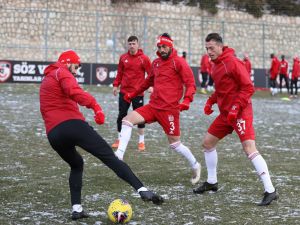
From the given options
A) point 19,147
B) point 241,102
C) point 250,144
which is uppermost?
point 241,102

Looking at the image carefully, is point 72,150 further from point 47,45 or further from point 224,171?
point 47,45

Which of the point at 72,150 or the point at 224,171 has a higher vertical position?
the point at 72,150

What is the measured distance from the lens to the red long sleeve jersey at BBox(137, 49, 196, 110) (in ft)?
30.1

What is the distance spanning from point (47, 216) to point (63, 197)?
988mm

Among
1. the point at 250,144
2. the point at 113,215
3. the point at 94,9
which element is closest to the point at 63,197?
the point at 113,215

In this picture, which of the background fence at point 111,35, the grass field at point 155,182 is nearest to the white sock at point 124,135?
the grass field at point 155,182

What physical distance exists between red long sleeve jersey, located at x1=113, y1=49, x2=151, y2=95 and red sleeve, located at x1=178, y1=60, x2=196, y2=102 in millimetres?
2742

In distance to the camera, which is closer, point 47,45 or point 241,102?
point 241,102

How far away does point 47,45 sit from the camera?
35938mm

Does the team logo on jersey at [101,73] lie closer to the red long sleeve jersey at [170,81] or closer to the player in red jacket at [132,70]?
the player in red jacket at [132,70]

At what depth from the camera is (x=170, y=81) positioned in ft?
30.5

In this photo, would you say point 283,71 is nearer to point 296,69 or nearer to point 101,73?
point 296,69

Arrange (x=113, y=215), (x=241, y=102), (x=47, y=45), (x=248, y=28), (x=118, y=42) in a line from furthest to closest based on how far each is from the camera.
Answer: (x=248, y=28)
(x=118, y=42)
(x=47, y=45)
(x=241, y=102)
(x=113, y=215)

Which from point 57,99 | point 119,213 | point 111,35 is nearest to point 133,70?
point 57,99
